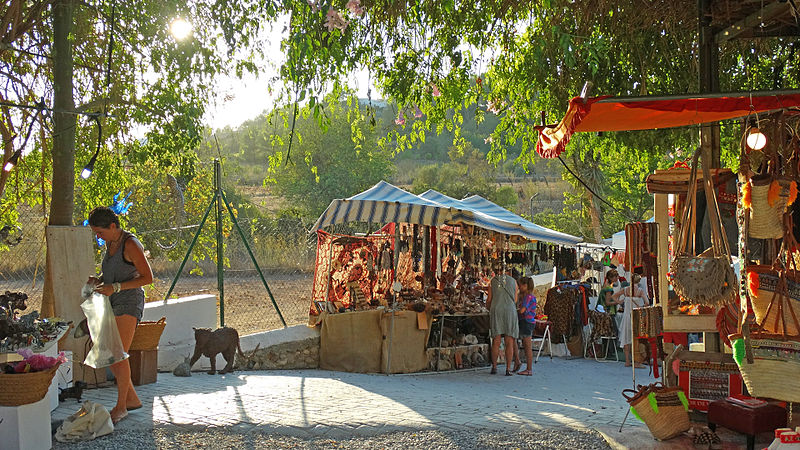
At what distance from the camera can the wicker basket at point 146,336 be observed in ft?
25.1

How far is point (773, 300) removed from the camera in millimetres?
4742

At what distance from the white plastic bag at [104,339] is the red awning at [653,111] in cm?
375

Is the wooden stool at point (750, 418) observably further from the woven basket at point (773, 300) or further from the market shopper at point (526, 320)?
the market shopper at point (526, 320)

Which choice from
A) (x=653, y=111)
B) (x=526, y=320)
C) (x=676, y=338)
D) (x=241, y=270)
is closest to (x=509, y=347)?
(x=526, y=320)

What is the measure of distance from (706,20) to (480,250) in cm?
758

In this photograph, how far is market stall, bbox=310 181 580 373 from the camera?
1097 centimetres

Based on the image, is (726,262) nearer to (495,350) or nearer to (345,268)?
(495,350)

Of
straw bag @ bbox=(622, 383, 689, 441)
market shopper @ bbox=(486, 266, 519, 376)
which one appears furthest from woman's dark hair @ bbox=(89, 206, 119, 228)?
market shopper @ bbox=(486, 266, 519, 376)

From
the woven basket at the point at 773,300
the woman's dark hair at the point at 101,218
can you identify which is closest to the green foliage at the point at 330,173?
the woman's dark hair at the point at 101,218

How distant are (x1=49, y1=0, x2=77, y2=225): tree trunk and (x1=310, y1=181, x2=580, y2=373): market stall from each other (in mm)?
4098

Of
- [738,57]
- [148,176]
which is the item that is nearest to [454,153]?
[148,176]

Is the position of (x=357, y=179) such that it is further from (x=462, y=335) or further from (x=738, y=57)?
(x=738, y=57)

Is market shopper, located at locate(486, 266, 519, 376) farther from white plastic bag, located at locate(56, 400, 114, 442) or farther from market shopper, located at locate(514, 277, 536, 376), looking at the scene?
white plastic bag, located at locate(56, 400, 114, 442)

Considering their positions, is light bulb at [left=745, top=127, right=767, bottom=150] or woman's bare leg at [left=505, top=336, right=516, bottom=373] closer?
light bulb at [left=745, top=127, right=767, bottom=150]
